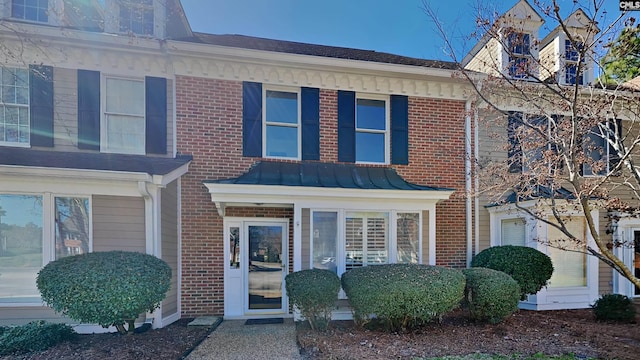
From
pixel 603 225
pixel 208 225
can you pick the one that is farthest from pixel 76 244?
pixel 603 225

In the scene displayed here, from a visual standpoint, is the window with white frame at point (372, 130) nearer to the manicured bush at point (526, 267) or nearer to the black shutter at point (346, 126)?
the black shutter at point (346, 126)

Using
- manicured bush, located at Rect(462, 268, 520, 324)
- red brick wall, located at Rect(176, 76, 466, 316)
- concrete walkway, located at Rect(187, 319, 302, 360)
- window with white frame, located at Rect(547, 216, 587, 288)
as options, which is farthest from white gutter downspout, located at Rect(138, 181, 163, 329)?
window with white frame, located at Rect(547, 216, 587, 288)

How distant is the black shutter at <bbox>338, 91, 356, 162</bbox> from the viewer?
26.1 feet

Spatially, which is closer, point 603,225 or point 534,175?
point 534,175

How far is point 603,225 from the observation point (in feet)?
29.0

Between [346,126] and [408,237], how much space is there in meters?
2.94

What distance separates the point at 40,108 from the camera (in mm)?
6797

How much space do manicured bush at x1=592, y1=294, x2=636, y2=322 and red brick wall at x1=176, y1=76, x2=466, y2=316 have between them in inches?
108

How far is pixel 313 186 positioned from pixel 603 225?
7.94 m

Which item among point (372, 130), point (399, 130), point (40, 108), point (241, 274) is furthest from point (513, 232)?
point (40, 108)

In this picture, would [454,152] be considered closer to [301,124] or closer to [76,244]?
[301,124]

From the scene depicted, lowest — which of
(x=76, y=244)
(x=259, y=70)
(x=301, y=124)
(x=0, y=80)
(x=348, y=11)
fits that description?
(x=76, y=244)

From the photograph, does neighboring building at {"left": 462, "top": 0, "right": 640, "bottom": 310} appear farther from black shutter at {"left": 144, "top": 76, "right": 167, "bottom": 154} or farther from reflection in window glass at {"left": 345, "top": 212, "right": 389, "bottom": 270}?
black shutter at {"left": 144, "top": 76, "right": 167, "bottom": 154}

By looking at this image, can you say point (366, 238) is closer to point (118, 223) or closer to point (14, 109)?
point (118, 223)
